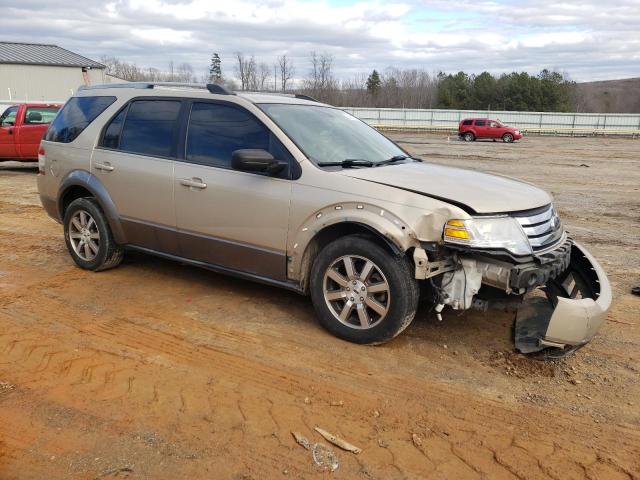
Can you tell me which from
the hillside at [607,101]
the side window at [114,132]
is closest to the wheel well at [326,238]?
the side window at [114,132]

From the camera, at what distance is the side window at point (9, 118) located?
15.1 meters

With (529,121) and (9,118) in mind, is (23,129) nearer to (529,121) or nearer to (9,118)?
(9,118)

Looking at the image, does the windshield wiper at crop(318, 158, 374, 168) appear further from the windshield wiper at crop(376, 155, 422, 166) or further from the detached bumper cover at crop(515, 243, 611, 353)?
the detached bumper cover at crop(515, 243, 611, 353)

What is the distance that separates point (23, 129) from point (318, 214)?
1346 cm

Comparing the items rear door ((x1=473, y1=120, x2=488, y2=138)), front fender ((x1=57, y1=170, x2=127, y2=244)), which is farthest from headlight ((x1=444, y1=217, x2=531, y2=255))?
rear door ((x1=473, y1=120, x2=488, y2=138))

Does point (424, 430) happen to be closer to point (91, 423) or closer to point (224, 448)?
point (224, 448)

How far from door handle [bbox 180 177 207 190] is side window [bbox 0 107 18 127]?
12489 millimetres

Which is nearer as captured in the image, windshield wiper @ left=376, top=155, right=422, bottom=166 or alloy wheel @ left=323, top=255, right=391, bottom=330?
alloy wheel @ left=323, top=255, right=391, bottom=330

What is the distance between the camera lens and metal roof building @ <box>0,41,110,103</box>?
4844 centimetres

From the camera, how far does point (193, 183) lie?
4965 mm

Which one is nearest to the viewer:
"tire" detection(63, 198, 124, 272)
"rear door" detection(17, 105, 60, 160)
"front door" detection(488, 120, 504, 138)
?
"tire" detection(63, 198, 124, 272)

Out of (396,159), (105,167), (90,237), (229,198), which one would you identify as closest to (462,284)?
(396,159)

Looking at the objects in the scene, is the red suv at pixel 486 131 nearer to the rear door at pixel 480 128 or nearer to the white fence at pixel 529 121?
the rear door at pixel 480 128

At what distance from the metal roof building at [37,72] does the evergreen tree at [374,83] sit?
167 feet
